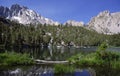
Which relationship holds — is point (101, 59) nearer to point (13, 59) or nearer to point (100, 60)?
point (100, 60)

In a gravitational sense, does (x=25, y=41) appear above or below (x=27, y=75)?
above

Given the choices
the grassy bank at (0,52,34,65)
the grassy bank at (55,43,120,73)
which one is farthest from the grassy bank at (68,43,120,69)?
the grassy bank at (0,52,34,65)

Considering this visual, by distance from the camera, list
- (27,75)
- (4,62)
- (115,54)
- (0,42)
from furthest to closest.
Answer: (0,42) < (115,54) < (4,62) < (27,75)

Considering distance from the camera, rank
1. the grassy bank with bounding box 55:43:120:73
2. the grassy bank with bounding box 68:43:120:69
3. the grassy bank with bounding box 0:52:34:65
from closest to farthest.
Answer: the grassy bank with bounding box 0:52:34:65 → the grassy bank with bounding box 55:43:120:73 → the grassy bank with bounding box 68:43:120:69

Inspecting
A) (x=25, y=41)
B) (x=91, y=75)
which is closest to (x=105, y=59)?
(x=91, y=75)

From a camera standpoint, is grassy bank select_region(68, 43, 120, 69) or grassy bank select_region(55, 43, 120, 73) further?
grassy bank select_region(68, 43, 120, 69)

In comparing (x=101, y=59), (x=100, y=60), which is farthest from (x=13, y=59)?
(x=101, y=59)

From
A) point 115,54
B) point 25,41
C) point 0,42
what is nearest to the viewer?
point 115,54

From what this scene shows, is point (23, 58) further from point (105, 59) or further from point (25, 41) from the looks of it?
point (25, 41)

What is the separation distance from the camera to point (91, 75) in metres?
41.9

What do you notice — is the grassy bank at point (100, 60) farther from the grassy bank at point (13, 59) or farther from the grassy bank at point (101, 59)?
the grassy bank at point (13, 59)

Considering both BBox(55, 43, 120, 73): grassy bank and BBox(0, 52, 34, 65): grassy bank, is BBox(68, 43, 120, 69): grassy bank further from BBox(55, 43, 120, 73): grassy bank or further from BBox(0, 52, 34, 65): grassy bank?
BBox(0, 52, 34, 65): grassy bank

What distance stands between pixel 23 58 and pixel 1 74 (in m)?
15.3

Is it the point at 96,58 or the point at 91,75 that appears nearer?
the point at 91,75
